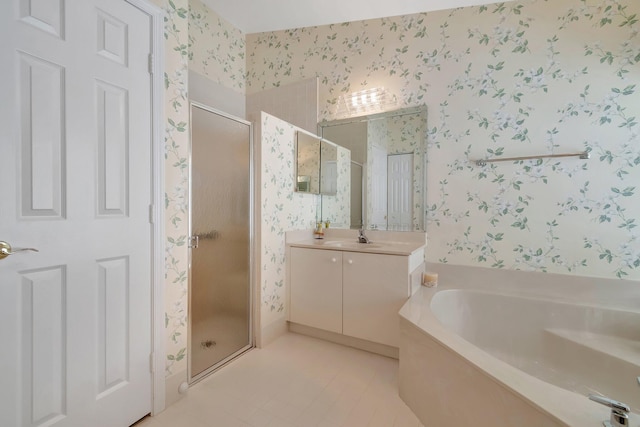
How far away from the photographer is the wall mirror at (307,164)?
2.53m

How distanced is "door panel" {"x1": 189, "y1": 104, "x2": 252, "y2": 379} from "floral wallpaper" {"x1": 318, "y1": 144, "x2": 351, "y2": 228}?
3.06 ft

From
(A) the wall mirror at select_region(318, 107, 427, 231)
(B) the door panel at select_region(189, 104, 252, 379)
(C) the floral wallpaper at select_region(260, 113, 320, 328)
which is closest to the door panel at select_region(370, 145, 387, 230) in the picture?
(A) the wall mirror at select_region(318, 107, 427, 231)

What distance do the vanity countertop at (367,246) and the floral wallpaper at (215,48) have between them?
1.93m

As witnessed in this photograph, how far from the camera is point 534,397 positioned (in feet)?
3.01

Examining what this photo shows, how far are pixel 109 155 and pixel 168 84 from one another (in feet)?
1.74

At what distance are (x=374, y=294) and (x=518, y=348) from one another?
102 centimetres

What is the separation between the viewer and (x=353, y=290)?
2.07 meters

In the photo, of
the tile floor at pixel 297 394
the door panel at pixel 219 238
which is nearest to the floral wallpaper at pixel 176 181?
the door panel at pixel 219 238

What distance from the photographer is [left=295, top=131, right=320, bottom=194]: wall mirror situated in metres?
2.53

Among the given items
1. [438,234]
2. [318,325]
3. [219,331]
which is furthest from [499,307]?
[219,331]

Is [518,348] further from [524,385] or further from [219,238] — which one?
[219,238]

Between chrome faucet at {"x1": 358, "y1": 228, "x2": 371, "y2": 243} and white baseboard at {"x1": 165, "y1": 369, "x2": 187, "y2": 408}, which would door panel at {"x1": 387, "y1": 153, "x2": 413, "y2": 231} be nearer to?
chrome faucet at {"x1": 358, "y1": 228, "x2": 371, "y2": 243}

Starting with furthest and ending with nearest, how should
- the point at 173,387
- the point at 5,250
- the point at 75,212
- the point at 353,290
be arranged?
the point at 353,290
the point at 173,387
the point at 75,212
the point at 5,250

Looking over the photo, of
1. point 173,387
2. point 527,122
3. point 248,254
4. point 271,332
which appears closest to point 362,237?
point 248,254
